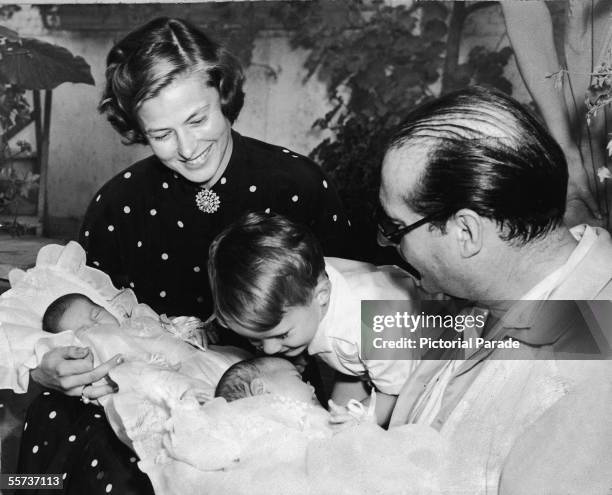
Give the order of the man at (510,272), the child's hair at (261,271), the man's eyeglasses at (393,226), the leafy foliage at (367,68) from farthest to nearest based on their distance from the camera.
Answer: the leafy foliage at (367,68), the child's hair at (261,271), the man's eyeglasses at (393,226), the man at (510,272)

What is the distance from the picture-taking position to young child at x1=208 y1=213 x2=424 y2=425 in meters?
1.37

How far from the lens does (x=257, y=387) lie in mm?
1378

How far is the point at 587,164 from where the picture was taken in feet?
6.57

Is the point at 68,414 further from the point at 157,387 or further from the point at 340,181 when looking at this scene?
the point at 340,181

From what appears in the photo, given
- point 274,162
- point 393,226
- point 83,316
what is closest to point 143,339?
point 83,316

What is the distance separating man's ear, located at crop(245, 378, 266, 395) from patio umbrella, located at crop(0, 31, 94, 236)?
5.10 ft

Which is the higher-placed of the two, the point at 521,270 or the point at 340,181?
the point at 521,270

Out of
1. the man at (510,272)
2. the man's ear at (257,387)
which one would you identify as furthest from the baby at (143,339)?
the man at (510,272)

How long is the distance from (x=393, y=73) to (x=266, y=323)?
64.7 inches

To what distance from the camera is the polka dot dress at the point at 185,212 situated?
1774mm

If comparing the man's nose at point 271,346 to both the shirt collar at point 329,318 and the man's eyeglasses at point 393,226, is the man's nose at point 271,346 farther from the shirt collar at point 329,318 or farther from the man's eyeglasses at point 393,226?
the man's eyeglasses at point 393,226

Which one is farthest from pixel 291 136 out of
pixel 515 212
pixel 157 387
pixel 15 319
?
pixel 515 212

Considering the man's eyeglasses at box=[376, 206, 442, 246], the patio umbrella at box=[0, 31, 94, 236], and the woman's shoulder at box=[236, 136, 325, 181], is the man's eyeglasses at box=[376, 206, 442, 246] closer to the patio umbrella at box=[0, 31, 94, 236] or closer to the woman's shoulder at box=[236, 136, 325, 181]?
the woman's shoulder at box=[236, 136, 325, 181]

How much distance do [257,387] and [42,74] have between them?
6.03 feet
